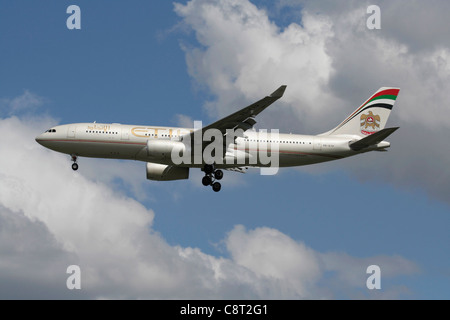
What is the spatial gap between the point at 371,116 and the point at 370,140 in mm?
6654

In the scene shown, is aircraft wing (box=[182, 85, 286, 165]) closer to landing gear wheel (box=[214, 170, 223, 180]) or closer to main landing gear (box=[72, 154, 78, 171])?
landing gear wheel (box=[214, 170, 223, 180])

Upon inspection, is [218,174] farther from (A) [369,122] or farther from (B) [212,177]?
(A) [369,122]

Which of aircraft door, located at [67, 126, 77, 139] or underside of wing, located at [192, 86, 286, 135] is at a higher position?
aircraft door, located at [67, 126, 77, 139]

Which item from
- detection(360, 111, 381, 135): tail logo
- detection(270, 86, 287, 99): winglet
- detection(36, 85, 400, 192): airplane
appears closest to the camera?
detection(270, 86, 287, 99): winglet

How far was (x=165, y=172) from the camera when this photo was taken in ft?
170

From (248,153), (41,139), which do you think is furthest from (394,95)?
(41,139)

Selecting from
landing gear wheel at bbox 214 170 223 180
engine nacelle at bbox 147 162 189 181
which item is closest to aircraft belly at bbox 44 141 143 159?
engine nacelle at bbox 147 162 189 181

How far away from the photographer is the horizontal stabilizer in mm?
46781

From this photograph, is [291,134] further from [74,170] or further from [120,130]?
[74,170]

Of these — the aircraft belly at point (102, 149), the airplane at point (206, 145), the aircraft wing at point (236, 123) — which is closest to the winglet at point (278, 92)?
the aircraft wing at point (236, 123)

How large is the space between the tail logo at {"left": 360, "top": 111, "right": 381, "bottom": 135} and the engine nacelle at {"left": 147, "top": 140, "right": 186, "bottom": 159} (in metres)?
16.1

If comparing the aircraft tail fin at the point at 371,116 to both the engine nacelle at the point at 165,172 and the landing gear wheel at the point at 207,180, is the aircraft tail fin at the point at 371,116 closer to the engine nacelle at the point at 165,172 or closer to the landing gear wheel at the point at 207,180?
the landing gear wheel at the point at 207,180

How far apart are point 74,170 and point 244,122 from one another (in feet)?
41.4

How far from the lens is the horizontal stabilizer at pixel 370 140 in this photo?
46781 mm
